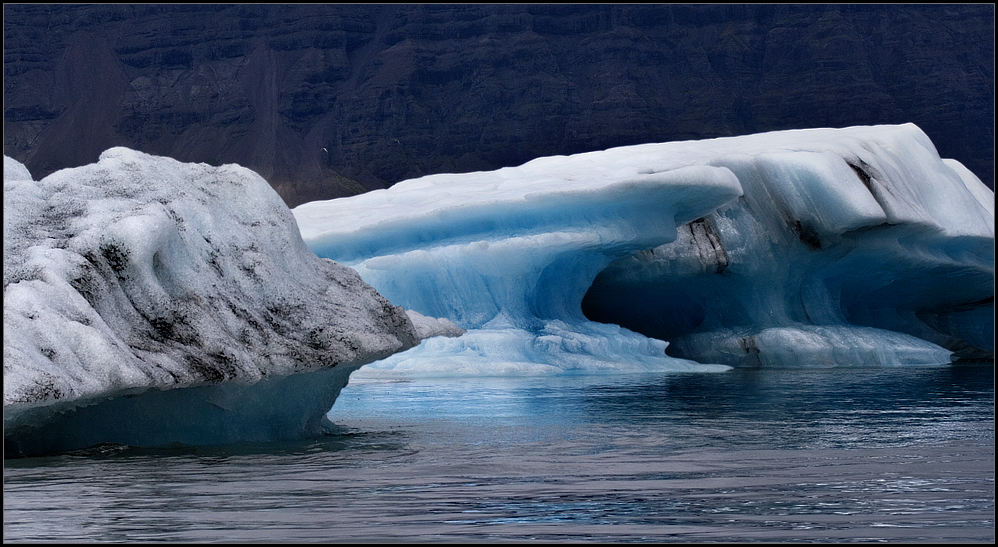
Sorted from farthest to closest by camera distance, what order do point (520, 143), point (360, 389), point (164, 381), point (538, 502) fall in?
point (520, 143) < point (360, 389) < point (164, 381) < point (538, 502)

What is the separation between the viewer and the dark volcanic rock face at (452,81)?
6228 centimetres

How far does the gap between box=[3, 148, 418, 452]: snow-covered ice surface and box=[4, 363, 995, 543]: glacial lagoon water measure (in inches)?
7.8

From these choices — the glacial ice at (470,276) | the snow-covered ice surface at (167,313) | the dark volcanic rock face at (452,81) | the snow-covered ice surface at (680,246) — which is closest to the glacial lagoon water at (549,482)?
the snow-covered ice surface at (167,313)

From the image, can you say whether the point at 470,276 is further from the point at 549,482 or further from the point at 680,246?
the point at 549,482

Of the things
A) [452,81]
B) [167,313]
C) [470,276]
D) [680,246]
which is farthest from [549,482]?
[452,81]

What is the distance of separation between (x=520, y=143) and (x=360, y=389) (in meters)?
53.5

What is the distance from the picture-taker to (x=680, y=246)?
1412 cm

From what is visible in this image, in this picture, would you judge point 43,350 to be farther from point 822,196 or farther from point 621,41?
point 621,41

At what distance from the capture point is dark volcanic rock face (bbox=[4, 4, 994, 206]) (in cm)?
6228

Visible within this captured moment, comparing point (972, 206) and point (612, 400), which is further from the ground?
point (972, 206)

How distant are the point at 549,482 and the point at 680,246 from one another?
427 inches

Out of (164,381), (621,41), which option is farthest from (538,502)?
(621,41)

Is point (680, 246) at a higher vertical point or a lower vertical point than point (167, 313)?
higher

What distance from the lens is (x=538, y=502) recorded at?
310cm
